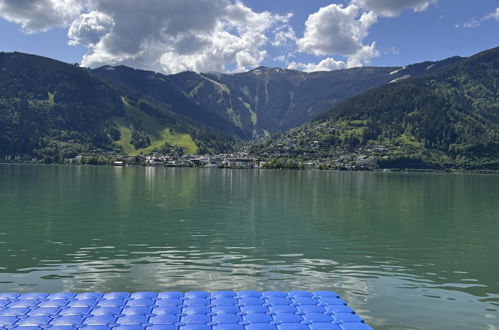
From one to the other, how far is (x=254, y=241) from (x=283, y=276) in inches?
640

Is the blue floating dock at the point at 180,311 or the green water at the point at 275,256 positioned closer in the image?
the blue floating dock at the point at 180,311

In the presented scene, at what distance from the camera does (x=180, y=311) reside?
26.8m

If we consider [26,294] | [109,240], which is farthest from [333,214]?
[26,294]

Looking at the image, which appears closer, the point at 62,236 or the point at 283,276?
the point at 283,276

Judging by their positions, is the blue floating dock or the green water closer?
the blue floating dock

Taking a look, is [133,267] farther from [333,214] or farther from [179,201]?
[179,201]

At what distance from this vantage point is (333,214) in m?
81.8

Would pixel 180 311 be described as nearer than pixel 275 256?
Yes

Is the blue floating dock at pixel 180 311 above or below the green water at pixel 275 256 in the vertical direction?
above

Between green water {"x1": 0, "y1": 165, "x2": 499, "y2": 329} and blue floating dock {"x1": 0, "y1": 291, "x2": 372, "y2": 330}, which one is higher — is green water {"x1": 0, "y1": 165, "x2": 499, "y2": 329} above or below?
below

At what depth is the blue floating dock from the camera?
24.6 m

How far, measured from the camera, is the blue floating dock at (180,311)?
970 inches

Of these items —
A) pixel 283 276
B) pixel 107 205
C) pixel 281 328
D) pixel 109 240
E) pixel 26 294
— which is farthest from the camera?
pixel 107 205

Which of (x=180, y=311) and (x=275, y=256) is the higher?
(x=180, y=311)
